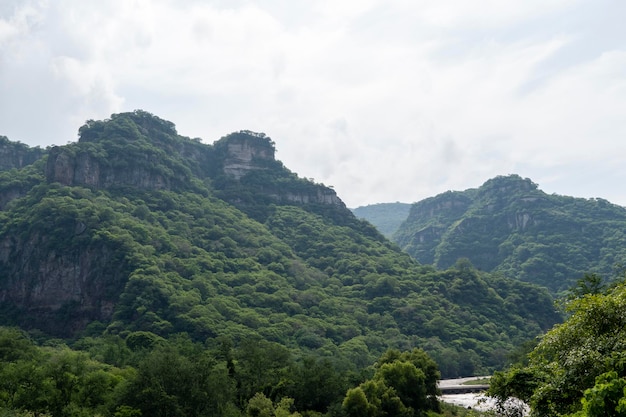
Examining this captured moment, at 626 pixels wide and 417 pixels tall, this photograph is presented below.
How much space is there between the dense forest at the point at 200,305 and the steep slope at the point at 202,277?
17.9 inches

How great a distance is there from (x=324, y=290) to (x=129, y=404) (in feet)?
350

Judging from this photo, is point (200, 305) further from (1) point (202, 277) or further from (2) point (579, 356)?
(2) point (579, 356)

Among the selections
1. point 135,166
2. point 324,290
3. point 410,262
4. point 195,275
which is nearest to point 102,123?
point 135,166

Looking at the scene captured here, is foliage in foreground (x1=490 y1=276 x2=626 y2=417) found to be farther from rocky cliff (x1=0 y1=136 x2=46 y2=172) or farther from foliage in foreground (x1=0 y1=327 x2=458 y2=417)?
rocky cliff (x1=0 y1=136 x2=46 y2=172)

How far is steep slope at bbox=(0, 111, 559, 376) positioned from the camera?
114438 mm

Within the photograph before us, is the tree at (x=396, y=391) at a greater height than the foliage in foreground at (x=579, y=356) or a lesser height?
lesser

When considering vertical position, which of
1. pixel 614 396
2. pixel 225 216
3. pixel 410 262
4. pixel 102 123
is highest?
pixel 102 123

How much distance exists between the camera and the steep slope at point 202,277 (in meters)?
114

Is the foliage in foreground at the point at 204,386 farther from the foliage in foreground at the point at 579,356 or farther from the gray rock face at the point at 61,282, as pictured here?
the gray rock face at the point at 61,282

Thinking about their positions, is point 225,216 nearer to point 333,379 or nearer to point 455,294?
point 455,294

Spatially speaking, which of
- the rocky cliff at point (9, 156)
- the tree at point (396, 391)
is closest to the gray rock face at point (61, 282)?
the tree at point (396, 391)

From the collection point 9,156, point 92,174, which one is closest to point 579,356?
point 92,174

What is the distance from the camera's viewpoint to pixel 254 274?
14262 centimetres

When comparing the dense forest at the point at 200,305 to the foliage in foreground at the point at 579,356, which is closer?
the foliage in foreground at the point at 579,356
